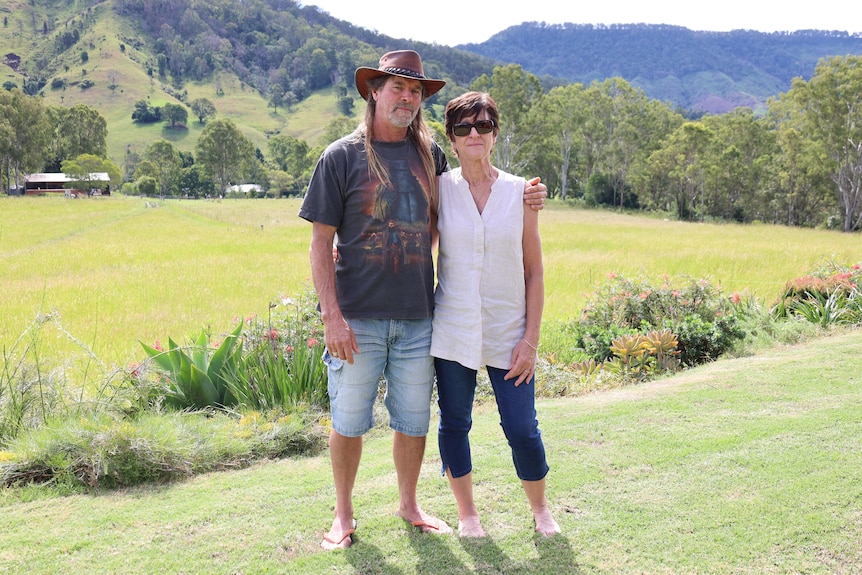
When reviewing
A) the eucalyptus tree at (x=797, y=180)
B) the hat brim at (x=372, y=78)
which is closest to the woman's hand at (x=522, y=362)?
the hat brim at (x=372, y=78)

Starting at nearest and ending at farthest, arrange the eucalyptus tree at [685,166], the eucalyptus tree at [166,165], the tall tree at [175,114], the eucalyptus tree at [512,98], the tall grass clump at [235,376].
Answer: the tall grass clump at [235,376]
the eucalyptus tree at [685,166]
the eucalyptus tree at [512,98]
the eucalyptus tree at [166,165]
the tall tree at [175,114]

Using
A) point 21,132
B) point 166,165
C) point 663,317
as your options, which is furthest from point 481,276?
point 166,165

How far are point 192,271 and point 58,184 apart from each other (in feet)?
250

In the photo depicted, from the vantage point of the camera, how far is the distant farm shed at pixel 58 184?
7262cm

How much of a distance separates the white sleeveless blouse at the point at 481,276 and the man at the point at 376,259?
0.09m

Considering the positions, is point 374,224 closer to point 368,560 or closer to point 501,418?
point 501,418

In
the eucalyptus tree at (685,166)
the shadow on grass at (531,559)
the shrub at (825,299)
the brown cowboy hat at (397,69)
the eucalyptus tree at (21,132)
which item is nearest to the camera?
the shadow on grass at (531,559)

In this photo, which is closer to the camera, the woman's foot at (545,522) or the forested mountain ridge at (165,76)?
the woman's foot at (545,522)

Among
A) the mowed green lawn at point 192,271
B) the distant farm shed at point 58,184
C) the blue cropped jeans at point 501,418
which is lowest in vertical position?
the mowed green lawn at point 192,271

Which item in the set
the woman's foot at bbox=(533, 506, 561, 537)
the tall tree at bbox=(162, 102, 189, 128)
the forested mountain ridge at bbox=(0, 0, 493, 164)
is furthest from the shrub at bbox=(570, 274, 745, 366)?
the tall tree at bbox=(162, 102, 189, 128)

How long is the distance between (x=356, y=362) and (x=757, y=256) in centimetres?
1611

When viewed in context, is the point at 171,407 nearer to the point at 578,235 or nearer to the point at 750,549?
the point at 750,549

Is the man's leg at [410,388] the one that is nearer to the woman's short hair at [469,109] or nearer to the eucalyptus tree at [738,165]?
the woman's short hair at [469,109]

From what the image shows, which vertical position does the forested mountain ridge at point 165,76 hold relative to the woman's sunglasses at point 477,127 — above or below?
above
